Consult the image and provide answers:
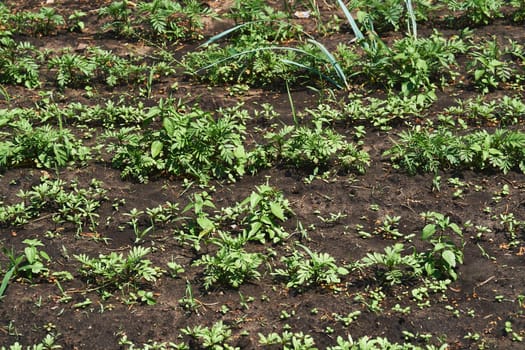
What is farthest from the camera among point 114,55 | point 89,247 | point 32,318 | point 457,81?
point 114,55

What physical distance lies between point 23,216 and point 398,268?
90.0 inches

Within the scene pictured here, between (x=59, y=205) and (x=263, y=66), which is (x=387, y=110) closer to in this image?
(x=263, y=66)

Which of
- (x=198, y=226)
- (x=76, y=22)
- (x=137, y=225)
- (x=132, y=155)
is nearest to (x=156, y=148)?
(x=132, y=155)

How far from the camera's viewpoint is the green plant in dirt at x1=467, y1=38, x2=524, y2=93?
19.4ft

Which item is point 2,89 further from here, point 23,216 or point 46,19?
point 23,216

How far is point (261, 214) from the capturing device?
15.7 ft

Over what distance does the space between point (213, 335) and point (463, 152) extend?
2.09m

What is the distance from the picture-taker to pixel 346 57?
6145 mm

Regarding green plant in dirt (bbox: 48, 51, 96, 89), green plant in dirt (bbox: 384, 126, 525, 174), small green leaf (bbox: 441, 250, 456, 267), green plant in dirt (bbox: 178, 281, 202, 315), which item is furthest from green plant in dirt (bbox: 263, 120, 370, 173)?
green plant in dirt (bbox: 48, 51, 96, 89)

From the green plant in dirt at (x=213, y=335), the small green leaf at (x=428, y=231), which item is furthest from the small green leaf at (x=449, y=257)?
the green plant in dirt at (x=213, y=335)

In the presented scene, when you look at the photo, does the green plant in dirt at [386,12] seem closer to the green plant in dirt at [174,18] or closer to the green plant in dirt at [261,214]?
the green plant in dirt at [174,18]

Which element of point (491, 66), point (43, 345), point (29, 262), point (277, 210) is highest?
point (491, 66)

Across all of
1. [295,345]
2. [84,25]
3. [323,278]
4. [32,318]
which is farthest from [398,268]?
[84,25]

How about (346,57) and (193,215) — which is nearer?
(193,215)
